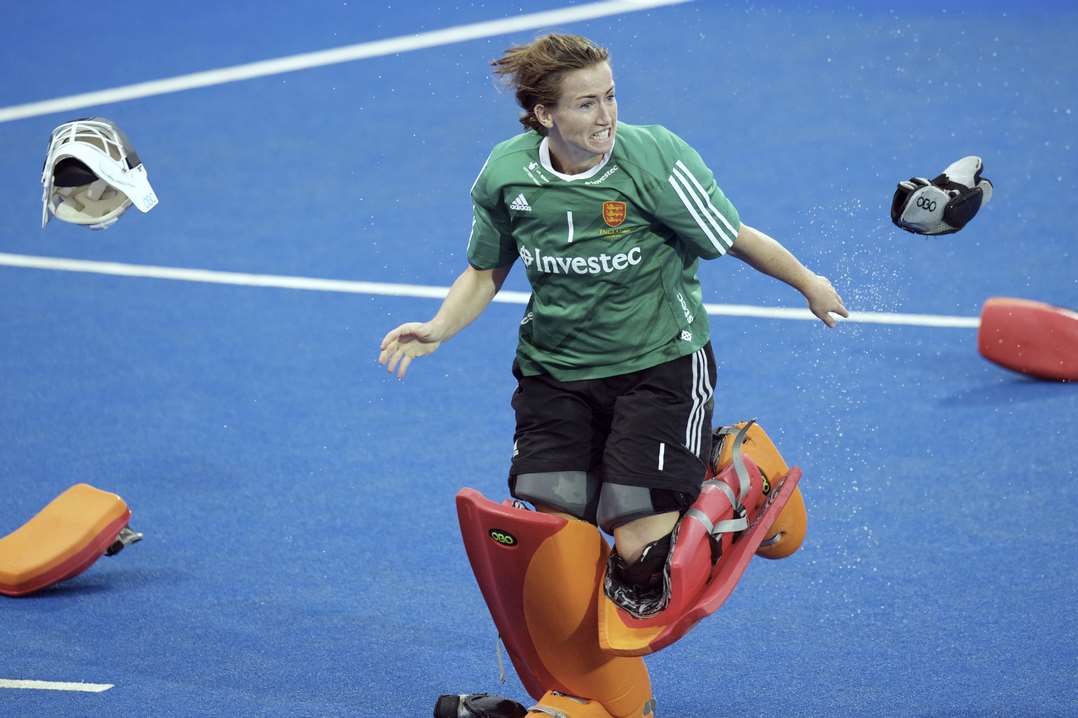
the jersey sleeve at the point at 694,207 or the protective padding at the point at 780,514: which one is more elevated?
the jersey sleeve at the point at 694,207

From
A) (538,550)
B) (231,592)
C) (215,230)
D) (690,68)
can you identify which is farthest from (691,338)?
(690,68)

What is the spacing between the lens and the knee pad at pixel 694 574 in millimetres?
3998

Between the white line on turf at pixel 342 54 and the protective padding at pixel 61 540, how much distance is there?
19.0 ft

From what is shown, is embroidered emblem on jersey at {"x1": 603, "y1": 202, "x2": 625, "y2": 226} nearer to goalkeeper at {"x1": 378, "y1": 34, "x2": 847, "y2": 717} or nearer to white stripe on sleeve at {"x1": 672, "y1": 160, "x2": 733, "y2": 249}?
goalkeeper at {"x1": 378, "y1": 34, "x2": 847, "y2": 717}

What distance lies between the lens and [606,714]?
4.23 metres

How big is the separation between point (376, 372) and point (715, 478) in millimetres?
2973

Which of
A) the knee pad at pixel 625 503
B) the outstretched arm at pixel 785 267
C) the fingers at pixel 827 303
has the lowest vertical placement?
the knee pad at pixel 625 503

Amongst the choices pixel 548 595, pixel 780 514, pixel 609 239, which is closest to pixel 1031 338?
pixel 780 514

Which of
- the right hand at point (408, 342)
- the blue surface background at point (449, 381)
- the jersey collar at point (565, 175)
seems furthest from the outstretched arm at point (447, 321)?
the blue surface background at point (449, 381)

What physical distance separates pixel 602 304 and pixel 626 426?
0.30 m

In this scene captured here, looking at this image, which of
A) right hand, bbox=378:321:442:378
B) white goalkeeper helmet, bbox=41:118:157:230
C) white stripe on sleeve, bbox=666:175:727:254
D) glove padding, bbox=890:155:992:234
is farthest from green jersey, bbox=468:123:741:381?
white goalkeeper helmet, bbox=41:118:157:230

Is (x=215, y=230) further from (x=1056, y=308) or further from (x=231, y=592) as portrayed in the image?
(x=1056, y=308)

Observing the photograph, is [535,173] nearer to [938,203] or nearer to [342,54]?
[938,203]

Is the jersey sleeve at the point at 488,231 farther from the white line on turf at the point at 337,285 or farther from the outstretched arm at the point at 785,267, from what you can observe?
the white line on turf at the point at 337,285
